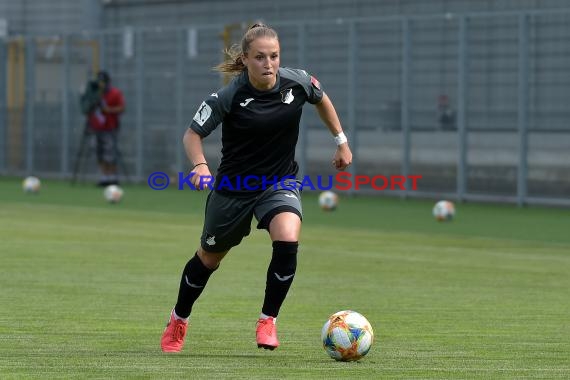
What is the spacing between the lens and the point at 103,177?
99.1 ft

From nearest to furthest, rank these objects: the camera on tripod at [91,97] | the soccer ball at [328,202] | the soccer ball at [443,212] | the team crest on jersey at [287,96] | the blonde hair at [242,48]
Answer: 1. the blonde hair at [242,48]
2. the team crest on jersey at [287,96]
3. the soccer ball at [443,212]
4. the soccer ball at [328,202]
5. the camera on tripod at [91,97]

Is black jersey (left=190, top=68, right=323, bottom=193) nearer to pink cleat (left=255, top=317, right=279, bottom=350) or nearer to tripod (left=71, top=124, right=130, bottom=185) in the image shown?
pink cleat (left=255, top=317, right=279, bottom=350)

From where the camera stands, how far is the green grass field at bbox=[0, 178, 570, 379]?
8.52 m

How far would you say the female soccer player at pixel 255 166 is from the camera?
895 centimetres

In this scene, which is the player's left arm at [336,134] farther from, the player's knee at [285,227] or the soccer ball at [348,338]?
the soccer ball at [348,338]

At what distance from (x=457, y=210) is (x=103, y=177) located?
9.07 metres

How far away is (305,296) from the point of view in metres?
12.5

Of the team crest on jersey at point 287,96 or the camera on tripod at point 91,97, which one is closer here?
the team crest on jersey at point 287,96

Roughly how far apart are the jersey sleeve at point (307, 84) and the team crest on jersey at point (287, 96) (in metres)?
0.09

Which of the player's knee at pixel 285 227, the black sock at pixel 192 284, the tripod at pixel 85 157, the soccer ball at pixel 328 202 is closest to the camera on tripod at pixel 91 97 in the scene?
the tripod at pixel 85 157

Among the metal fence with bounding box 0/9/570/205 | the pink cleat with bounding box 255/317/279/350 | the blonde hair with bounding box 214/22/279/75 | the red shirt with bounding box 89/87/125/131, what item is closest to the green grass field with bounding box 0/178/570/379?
the pink cleat with bounding box 255/317/279/350

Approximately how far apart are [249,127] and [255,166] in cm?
24

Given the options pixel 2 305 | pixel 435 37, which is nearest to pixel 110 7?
pixel 435 37

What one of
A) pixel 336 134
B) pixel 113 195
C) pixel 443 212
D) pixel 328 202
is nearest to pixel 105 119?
pixel 113 195
